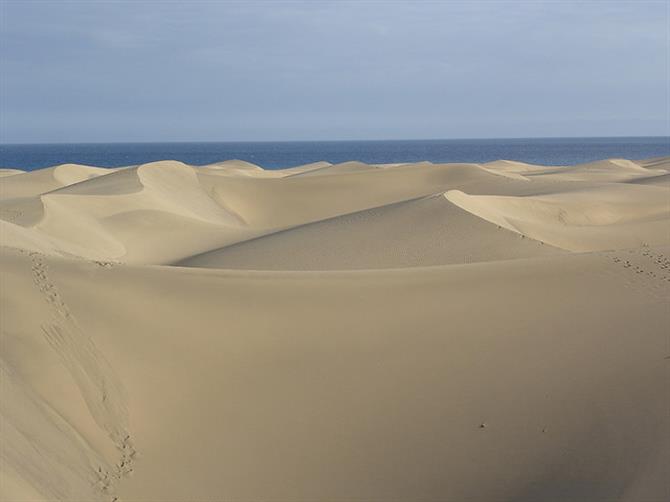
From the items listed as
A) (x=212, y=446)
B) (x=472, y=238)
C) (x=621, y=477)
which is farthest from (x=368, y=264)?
(x=621, y=477)

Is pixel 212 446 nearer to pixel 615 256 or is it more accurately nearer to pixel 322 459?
pixel 322 459

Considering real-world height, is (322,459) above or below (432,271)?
below

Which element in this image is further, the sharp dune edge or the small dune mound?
the small dune mound

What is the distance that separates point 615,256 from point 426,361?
12.6 ft

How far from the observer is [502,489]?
249 inches

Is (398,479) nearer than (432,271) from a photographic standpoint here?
Yes

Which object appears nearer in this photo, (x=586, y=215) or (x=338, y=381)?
(x=338, y=381)

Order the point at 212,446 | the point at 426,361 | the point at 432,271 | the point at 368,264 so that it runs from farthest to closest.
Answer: the point at 368,264 → the point at 432,271 → the point at 426,361 → the point at 212,446

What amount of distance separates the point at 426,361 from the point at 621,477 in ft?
8.22

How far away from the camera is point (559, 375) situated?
24.8ft

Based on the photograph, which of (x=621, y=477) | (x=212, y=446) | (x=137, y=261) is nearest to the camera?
(x=621, y=477)

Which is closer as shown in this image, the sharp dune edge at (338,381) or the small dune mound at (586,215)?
the sharp dune edge at (338,381)

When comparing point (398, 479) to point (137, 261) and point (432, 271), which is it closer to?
point (432, 271)

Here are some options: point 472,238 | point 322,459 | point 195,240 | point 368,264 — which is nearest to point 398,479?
point 322,459
